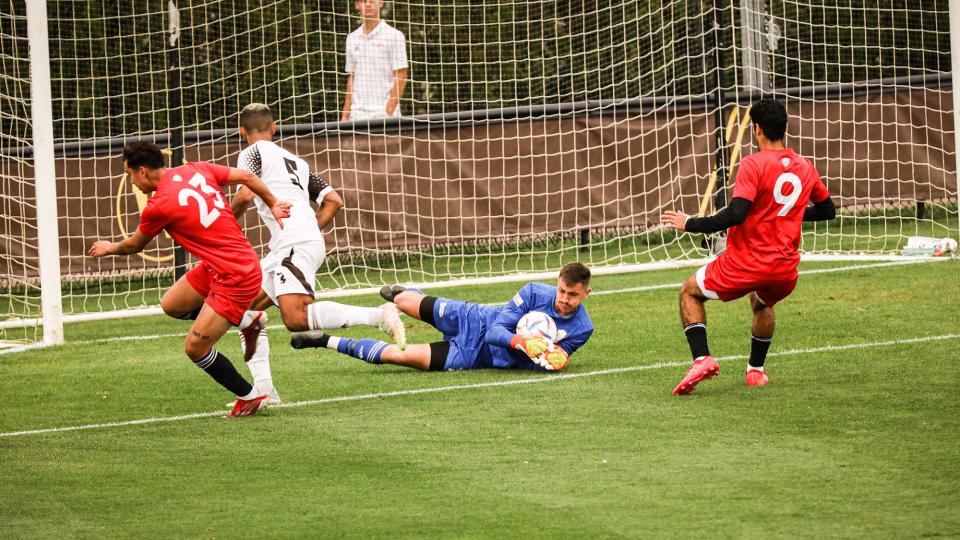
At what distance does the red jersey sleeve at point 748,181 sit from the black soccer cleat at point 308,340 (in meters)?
2.79

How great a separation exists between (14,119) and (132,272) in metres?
3.26

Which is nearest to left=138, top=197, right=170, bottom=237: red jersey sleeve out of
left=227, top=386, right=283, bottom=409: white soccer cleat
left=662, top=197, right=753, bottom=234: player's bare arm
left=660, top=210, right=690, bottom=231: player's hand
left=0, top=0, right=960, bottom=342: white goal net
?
left=227, top=386, right=283, bottom=409: white soccer cleat

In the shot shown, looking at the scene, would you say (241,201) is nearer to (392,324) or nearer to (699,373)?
(392,324)

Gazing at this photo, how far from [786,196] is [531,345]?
1826 mm

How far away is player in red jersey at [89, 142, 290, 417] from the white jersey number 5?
2.90 m

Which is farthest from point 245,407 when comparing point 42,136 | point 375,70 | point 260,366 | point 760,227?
point 375,70

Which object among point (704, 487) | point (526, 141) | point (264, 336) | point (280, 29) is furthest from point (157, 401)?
point (280, 29)

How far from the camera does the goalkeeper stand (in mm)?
8508

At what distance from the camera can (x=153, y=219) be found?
7.47 m

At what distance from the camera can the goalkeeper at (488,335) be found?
27.9 feet

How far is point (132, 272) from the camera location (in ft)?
47.8

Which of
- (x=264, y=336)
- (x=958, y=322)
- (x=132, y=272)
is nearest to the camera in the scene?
(x=264, y=336)

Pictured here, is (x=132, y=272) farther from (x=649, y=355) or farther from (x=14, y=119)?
(x=649, y=355)

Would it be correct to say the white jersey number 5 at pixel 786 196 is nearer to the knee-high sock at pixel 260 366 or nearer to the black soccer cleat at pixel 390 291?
the black soccer cleat at pixel 390 291
